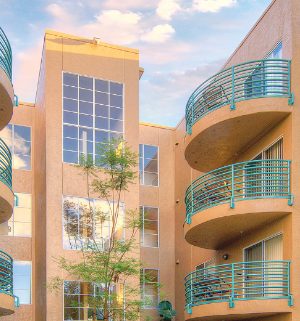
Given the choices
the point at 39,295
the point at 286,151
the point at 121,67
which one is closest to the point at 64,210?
the point at 39,295

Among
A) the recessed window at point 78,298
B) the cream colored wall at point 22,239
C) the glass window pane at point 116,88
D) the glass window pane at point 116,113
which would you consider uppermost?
the glass window pane at point 116,88

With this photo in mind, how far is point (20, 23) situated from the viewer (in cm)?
2312

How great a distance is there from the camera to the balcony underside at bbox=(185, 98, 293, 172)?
20.3 metres

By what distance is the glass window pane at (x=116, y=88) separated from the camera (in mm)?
31484

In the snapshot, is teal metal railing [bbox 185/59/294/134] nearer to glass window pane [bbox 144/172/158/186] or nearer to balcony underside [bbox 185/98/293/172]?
balcony underside [bbox 185/98/293/172]

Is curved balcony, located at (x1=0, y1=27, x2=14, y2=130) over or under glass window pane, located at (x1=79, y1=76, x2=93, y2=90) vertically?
under

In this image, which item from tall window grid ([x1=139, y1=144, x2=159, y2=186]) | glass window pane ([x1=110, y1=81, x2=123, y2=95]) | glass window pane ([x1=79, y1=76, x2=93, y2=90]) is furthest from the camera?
tall window grid ([x1=139, y1=144, x2=159, y2=186])

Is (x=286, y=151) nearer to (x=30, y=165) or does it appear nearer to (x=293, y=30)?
(x=293, y=30)

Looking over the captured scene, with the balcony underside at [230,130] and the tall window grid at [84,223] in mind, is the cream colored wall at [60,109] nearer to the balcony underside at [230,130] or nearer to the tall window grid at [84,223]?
the tall window grid at [84,223]

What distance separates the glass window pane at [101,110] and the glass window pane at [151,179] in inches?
242

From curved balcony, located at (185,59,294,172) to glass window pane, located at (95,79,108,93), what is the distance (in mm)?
7438

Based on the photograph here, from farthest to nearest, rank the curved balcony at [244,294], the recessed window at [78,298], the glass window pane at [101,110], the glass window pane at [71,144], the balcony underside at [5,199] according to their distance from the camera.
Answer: the glass window pane at [101,110]
the glass window pane at [71,144]
the recessed window at [78,298]
the balcony underside at [5,199]
the curved balcony at [244,294]

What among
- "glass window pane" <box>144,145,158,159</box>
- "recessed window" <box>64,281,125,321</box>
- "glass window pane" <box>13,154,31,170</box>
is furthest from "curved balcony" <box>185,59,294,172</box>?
"glass window pane" <box>13,154,31,170</box>

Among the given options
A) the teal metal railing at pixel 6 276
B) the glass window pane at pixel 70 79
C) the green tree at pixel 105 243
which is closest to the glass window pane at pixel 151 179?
the green tree at pixel 105 243
